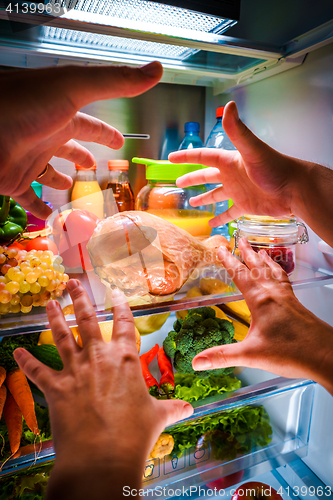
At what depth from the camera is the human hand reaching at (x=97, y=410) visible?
37 centimetres

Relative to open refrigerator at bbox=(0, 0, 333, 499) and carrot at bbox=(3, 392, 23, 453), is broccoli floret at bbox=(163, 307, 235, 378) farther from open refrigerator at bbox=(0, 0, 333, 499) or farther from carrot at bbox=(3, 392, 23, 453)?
carrot at bbox=(3, 392, 23, 453)

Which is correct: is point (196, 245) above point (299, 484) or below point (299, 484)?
above

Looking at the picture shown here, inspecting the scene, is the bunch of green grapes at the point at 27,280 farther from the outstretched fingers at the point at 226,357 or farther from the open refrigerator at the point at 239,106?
the outstretched fingers at the point at 226,357

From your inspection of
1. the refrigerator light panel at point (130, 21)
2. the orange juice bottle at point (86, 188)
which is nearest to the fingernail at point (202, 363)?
the orange juice bottle at point (86, 188)

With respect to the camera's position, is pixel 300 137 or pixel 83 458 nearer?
pixel 83 458

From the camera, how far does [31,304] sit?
64 cm

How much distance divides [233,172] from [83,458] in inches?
30.7

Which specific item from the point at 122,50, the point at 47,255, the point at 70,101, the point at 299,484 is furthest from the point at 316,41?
the point at 299,484

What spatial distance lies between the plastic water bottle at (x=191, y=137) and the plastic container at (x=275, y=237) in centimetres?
54

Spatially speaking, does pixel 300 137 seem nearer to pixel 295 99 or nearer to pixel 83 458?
pixel 295 99

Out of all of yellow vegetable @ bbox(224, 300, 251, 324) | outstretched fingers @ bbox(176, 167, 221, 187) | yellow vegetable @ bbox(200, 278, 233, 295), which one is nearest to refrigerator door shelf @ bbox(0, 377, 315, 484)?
yellow vegetable @ bbox(224, 300, 251, 324)

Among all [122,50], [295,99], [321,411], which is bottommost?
[321,411]

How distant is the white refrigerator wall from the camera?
905mm

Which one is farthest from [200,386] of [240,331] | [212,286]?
[212,286]
